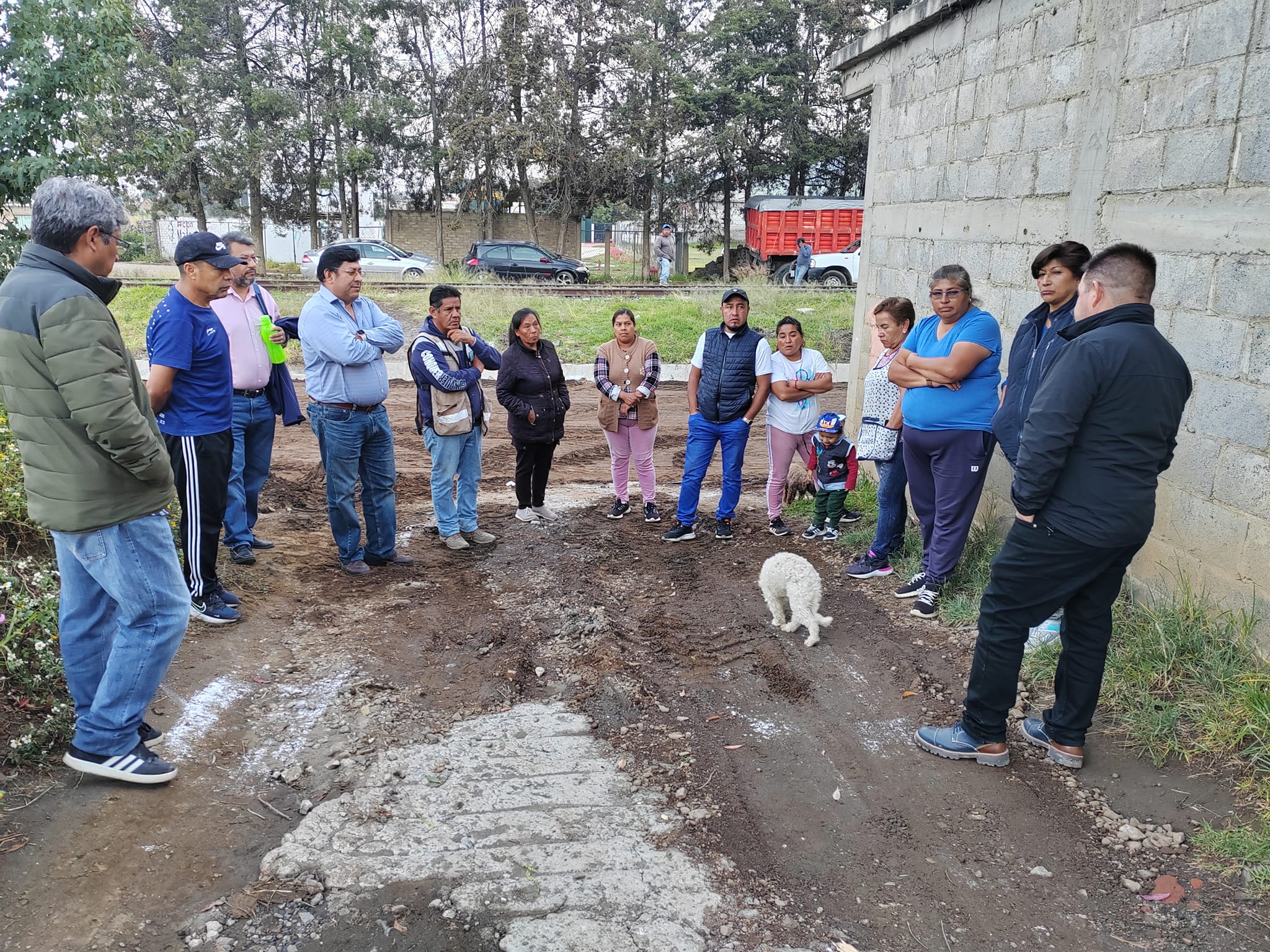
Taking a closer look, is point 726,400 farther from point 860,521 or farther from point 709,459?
point 860,521

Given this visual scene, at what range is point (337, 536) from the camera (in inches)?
223

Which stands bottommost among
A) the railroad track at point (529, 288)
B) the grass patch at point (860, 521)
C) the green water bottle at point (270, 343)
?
the grass patch at point (860, 521)

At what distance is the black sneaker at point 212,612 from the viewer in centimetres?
474

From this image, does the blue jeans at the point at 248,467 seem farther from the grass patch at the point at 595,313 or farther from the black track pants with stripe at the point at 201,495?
the grass patch at the point at 595,313

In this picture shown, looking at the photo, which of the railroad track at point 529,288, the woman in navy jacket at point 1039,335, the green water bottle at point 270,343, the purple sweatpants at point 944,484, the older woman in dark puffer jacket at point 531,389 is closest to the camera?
the woman in navy jacket at point 1039,335

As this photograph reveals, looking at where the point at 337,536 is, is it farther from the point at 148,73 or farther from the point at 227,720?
the point at 148,73

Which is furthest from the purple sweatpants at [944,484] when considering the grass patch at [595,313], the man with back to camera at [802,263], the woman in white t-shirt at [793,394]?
the man with back to camera at [802,263]

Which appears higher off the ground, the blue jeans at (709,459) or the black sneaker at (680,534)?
the blue jeans at (709,459)

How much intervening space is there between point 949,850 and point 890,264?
5330mm

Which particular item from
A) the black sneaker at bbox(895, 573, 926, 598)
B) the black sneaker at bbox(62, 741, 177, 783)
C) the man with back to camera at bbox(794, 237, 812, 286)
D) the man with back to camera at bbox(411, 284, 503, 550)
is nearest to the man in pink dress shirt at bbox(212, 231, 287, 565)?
the man with back to camera at bbox(411, 284, 503, 550)

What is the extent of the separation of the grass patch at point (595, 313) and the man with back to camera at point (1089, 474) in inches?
407

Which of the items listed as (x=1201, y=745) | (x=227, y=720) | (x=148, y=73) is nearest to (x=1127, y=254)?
(x=1201, y=745)

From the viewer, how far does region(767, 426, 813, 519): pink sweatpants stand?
6.39 m

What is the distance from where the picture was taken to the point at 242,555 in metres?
5.54
